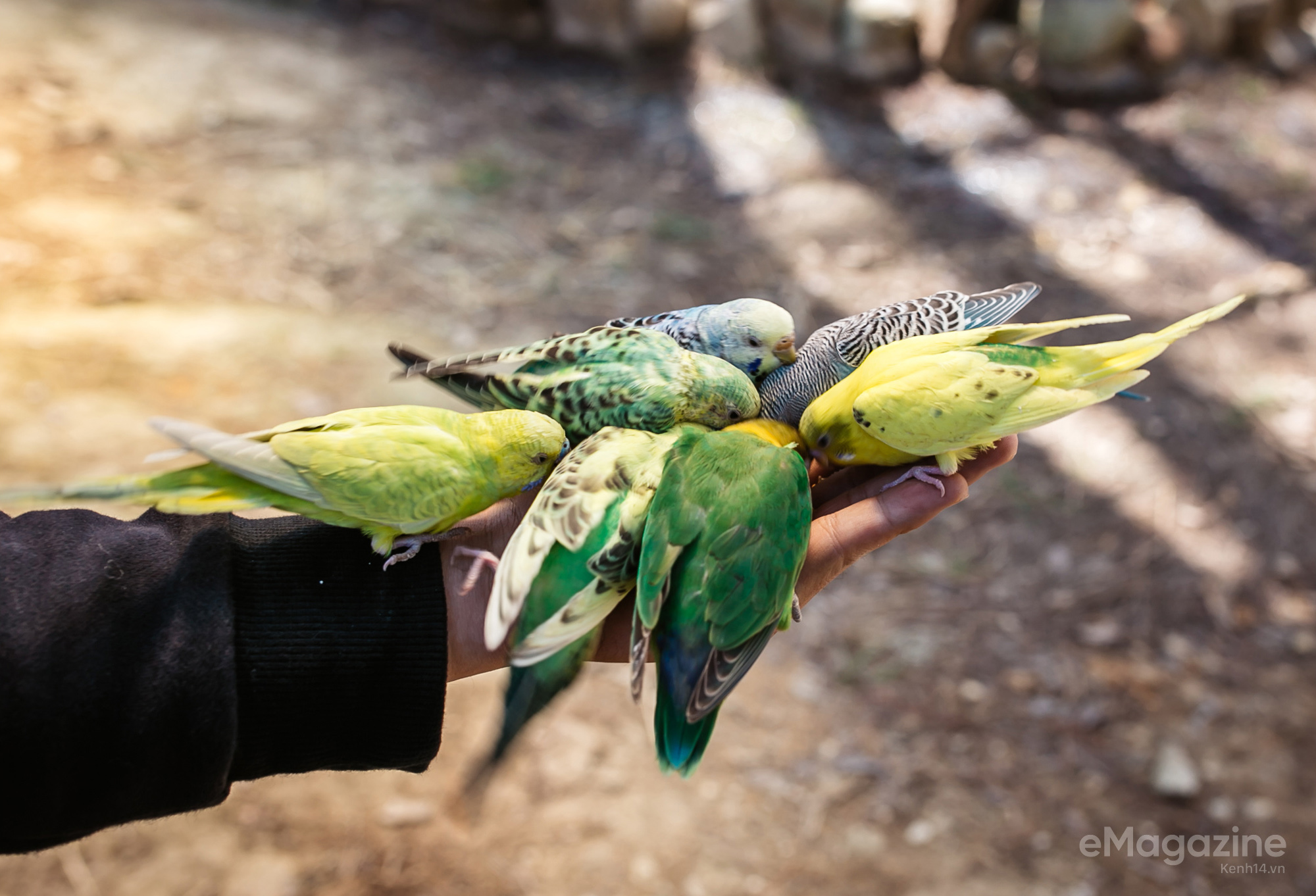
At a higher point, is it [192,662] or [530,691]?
[192,662]

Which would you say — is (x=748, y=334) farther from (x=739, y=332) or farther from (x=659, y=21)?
(x=659, y=21)

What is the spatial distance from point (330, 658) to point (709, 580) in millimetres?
1001

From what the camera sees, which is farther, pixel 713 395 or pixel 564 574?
pixel 713 395

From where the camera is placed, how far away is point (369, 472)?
7.48 ft

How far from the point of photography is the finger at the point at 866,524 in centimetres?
275

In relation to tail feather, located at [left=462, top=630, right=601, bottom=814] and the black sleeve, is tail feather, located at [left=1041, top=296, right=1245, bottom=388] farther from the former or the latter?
the black sleeve

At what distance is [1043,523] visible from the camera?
17.6 feet

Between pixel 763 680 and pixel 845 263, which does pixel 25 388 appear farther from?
pixel 845 263

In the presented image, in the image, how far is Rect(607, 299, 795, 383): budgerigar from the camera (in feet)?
10.8

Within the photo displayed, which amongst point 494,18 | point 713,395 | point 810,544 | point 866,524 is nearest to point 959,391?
point 866,524

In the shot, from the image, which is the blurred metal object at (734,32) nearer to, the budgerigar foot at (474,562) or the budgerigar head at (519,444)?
the budgerigar head at (519,444)

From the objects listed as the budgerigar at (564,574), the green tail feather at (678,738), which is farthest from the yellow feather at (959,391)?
the green tail feather at (678,738)

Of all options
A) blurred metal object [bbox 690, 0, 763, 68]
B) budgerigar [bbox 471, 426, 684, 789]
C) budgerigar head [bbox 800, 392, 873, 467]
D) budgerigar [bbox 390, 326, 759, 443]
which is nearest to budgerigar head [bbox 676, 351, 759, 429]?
budgerigar [bbox 390, 326, 759, 443]

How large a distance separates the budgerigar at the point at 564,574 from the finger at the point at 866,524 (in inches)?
22.8
